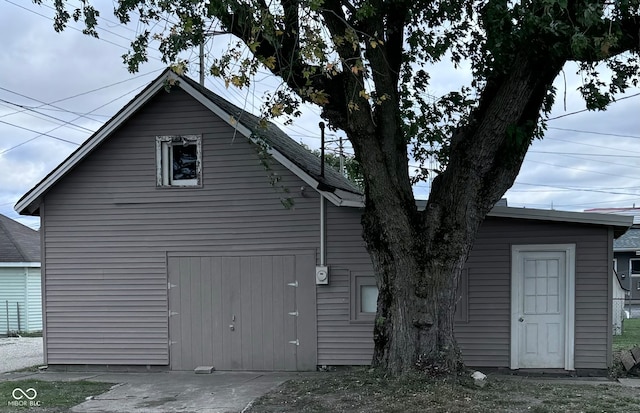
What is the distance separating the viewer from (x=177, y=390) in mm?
8852

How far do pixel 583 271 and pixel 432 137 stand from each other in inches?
136

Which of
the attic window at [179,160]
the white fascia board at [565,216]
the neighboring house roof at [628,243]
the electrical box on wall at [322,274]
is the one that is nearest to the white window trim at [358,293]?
the electrical box on wall at [322,274]

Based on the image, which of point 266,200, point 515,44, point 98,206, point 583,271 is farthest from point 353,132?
point 98,206

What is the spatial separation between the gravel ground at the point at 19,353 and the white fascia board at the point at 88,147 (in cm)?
356

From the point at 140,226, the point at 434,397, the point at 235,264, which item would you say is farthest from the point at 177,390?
the point at 434,397

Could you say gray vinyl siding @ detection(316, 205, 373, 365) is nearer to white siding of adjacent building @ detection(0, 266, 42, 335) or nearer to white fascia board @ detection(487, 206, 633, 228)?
white fascia board @ detection(487, 206, 633, 228)

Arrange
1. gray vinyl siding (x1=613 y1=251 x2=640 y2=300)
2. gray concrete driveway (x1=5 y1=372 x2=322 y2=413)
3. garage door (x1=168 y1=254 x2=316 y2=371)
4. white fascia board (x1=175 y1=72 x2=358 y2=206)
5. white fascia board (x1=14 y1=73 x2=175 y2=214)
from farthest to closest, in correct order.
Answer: gray vinyl siding (x1=613 y1=251 x2=640 y2=300) < white fascia board (x1=14 y1=73 x2=175 y2=214) < garage door (x1=168 y1=254 x2=316 y2=371) < white fascia board (x1=175 y1=72 x2=358 y2=206) < gray concrete driveway (x1=5 y1=372 x2=322 y2=413)

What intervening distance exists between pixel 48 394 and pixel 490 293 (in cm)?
743

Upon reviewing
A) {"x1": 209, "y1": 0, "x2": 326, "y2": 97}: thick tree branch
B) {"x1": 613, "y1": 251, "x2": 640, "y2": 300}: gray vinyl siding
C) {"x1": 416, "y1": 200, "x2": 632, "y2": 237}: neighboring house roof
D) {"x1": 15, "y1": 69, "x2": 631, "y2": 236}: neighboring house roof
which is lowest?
{"x1": 613, "y1": 251, "x2": 640, "y2": 300}: gray vinyl siding

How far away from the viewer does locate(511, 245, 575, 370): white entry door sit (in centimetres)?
949

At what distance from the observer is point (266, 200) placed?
1045 centimetres

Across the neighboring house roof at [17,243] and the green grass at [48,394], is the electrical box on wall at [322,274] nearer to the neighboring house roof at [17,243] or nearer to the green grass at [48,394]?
the green grass at [48,394]

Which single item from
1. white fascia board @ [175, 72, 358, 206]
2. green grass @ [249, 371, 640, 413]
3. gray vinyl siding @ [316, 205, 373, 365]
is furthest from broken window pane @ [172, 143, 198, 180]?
green grass @ [249, 371, 640, 413]

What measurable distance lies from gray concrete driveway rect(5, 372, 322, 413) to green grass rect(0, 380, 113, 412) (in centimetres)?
24
